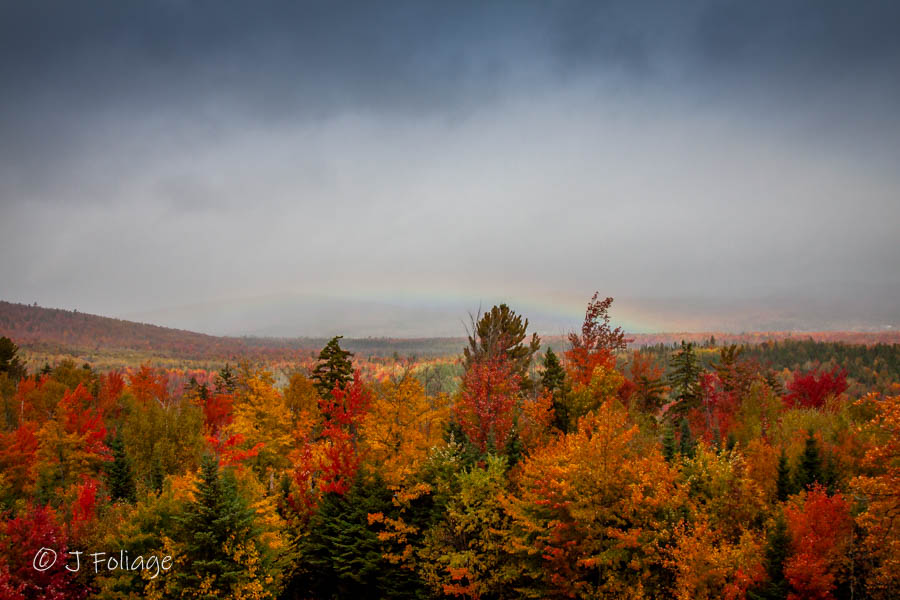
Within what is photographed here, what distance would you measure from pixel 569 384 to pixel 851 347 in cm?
19749

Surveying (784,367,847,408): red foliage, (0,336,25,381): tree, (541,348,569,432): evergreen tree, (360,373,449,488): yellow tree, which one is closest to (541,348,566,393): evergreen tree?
(541,348,569,432): evergreen tree

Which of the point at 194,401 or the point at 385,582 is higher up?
the point at 194,401

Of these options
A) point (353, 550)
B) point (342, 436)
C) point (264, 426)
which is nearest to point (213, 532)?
point (353, 550)

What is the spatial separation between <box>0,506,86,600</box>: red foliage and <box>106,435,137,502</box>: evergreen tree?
16.0 metres

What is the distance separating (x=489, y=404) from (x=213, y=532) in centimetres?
1874

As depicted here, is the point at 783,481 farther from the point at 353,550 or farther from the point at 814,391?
the point at 814,391

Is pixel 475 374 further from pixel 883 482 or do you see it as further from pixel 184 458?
pixel 184 458

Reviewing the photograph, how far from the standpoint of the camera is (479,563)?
93.1 feet

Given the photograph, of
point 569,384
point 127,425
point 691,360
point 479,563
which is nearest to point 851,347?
point 691,360

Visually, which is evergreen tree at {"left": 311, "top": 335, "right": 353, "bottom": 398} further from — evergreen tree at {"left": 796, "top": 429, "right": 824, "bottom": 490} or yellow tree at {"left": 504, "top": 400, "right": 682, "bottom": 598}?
evergreen tree at {"left": 796, "top": 429, "right": 824, "bottom": 490}

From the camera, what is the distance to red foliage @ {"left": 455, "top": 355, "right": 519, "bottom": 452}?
34.8 meters

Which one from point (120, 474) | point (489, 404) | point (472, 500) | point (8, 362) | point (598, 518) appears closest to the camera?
point (598, 518)

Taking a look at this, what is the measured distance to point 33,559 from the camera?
25.1m

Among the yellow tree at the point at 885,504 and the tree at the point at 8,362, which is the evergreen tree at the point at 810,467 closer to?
the yellow tree at the point at 885,504
